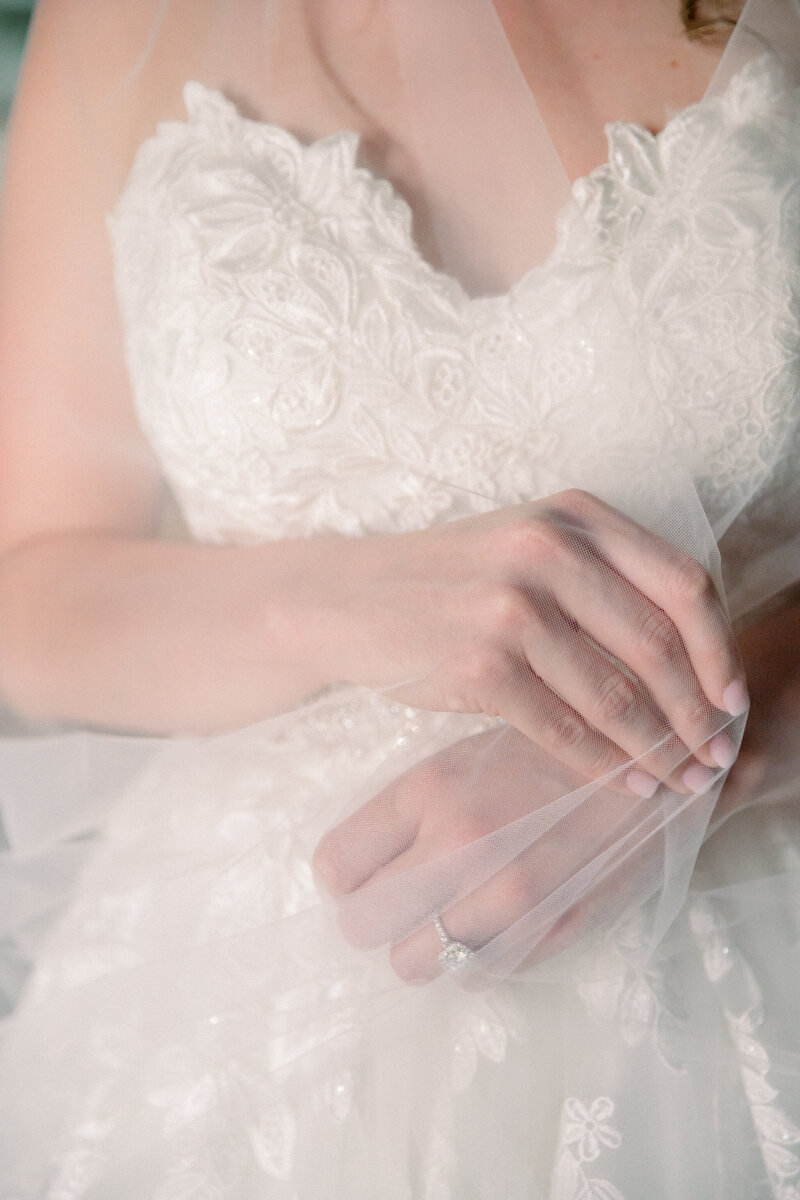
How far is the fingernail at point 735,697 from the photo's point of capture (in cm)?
54

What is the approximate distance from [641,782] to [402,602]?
191mm

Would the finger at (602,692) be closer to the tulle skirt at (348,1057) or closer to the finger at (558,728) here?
the finger at (558,728)

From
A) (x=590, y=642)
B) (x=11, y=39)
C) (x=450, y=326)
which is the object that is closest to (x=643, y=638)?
(x=590, y=642)

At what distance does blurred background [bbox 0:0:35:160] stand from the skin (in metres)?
0.18

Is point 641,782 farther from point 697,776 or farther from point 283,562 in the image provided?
point 283,562

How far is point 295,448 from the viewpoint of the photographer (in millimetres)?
692

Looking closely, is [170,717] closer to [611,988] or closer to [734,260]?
[611,988]

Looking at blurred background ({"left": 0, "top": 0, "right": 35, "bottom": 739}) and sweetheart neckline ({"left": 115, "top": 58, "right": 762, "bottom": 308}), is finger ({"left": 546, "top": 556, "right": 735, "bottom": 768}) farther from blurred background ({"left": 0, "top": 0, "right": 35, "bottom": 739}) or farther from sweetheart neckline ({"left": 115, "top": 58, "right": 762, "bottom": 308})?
blurred background ({"left": 0, "top": 0, "right": 35, "bottom": 739})

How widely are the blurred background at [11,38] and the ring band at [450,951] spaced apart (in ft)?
3.21

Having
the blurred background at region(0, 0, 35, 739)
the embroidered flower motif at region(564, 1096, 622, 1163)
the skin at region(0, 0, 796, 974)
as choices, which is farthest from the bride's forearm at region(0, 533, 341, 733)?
the blurred background at region(0, 0, 35, 739)

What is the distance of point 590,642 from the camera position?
0.56 m

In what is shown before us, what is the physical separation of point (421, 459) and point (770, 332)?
28 centimetres

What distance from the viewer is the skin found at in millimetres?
548

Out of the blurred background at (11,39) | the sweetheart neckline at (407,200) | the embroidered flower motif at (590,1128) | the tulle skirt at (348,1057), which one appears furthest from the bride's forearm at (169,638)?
the blurred background at (11,39)
